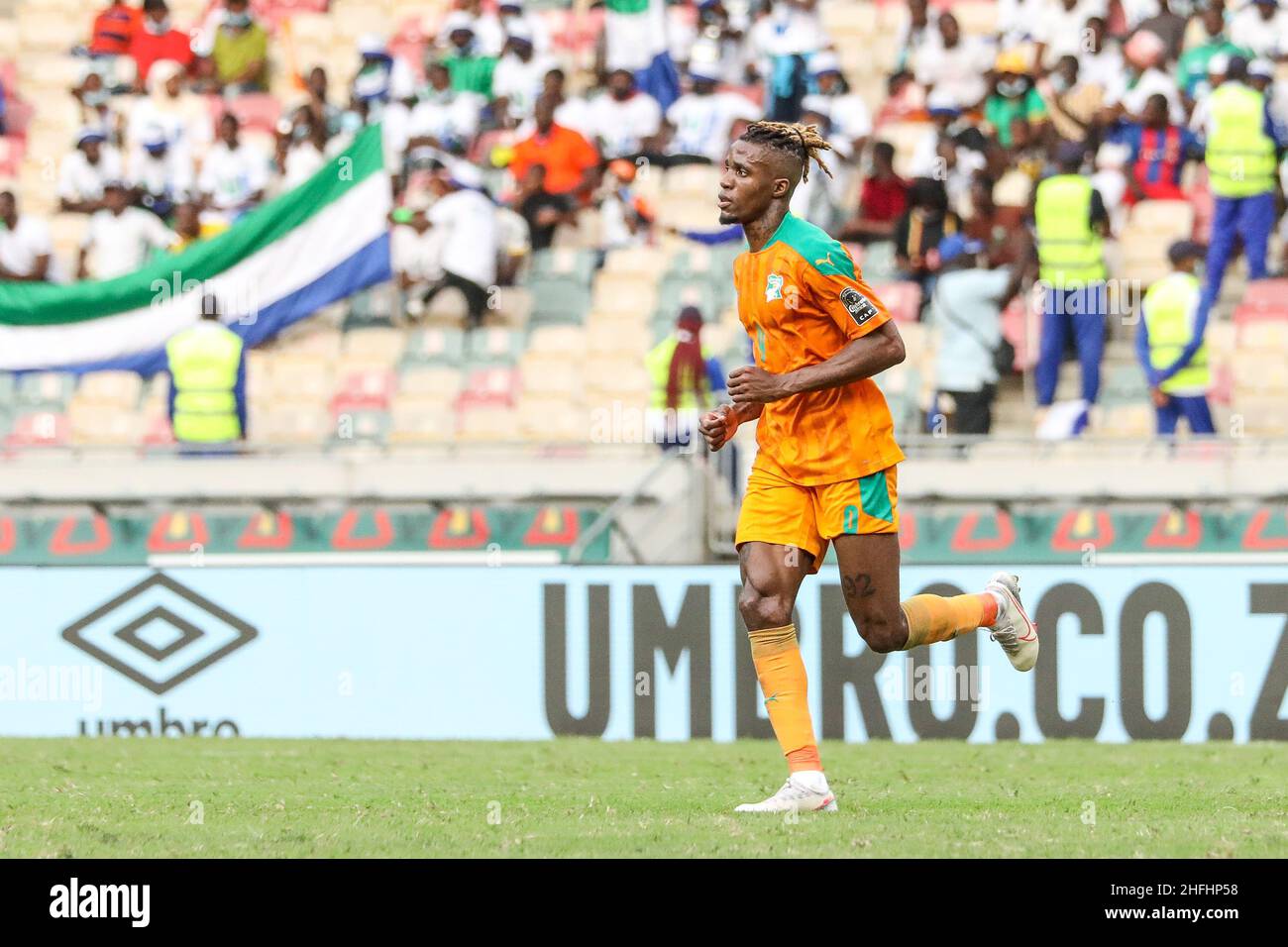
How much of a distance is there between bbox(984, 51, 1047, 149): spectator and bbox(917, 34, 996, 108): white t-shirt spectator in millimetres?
198

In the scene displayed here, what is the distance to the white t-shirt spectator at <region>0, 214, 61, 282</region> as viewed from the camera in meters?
18.1

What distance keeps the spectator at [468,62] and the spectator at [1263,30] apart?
6.17m

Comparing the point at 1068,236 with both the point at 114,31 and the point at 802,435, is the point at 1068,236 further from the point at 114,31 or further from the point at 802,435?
the point at 114,31

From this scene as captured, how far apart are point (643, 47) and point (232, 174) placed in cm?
364

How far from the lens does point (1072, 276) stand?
15.3 meters

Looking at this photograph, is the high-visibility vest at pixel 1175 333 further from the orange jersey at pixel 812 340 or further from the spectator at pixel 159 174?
the spectator at pixel 159 174

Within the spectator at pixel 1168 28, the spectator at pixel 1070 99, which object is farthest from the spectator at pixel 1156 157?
the spectator at pixel 1168 28

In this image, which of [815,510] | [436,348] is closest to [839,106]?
[436,348]

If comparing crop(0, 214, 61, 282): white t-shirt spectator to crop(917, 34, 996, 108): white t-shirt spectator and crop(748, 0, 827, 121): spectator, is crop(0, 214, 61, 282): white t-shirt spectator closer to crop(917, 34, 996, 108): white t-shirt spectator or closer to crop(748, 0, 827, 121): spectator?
crop(748, 0, 827, 121): spectator

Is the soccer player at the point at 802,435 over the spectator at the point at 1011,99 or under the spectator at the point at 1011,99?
A: under

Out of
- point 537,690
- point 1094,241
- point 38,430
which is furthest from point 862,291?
point 38,430

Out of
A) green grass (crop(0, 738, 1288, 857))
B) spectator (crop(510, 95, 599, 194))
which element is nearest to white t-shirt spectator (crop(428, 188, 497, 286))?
spectator (crop(510, 95, 599, 194))

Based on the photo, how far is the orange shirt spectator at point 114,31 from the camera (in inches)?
804
